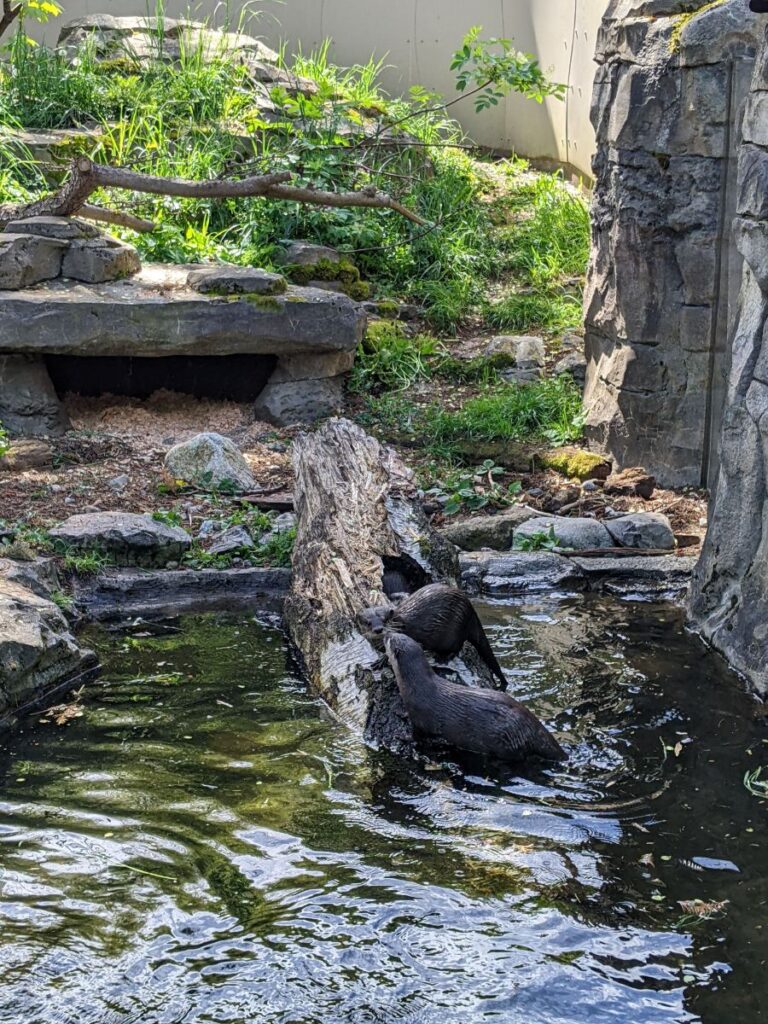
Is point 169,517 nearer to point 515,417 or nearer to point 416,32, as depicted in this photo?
point 515,417

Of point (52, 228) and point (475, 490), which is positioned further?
point (52, 228)

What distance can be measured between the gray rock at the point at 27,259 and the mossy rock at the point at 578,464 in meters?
3.87

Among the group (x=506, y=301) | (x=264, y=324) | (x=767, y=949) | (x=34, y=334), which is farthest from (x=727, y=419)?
(x=506, y=301)

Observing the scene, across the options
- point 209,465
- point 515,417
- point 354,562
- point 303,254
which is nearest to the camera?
point 354,562

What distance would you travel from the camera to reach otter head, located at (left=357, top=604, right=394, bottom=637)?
17.0ft

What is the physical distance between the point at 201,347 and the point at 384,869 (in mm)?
5789

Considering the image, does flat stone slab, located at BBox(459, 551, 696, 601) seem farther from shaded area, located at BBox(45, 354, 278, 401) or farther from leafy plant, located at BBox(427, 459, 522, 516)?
shaded area, located at BBox(45, 354, 278, 401)

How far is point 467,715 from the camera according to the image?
181 inches

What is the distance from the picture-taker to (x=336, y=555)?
6.01 metres

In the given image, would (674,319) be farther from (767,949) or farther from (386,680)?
(767,949)

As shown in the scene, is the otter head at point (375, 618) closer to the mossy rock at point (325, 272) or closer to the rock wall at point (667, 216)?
the rock wall at point (667, 216)

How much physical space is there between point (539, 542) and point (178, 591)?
2192 millimetres

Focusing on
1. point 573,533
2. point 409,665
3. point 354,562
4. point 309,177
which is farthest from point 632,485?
point 309,177

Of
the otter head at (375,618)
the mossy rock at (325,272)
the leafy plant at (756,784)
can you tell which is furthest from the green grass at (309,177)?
the leafy plant at (756,784)
